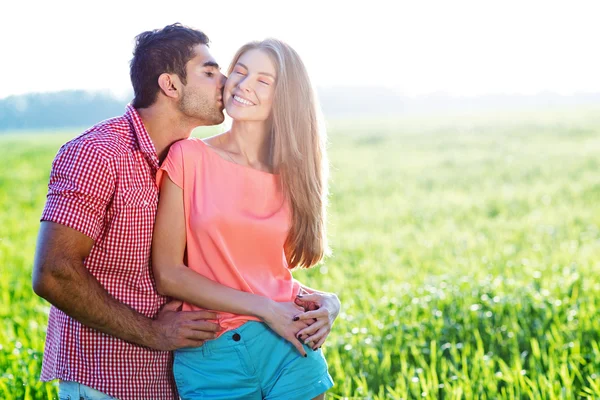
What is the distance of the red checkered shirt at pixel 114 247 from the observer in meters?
2.59

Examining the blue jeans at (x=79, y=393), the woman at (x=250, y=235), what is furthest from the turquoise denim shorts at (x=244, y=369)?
the blue jeans at (x=79, y=393)

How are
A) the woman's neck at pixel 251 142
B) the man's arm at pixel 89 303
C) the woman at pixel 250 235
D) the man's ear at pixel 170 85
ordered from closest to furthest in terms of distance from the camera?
the man's arm at pixel 89 303 < the woman at pixel 250 235 < the man's ear at pixel 170 85 < the woman's neck at pixel 251 142

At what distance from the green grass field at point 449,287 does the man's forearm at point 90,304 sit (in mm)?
1747

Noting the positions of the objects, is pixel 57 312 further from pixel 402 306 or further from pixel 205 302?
pixel 402 306

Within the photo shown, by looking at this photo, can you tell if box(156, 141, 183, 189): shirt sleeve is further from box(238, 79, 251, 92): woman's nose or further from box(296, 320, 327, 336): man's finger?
box(296, 320, 327, 336): man's finger

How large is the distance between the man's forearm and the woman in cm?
17

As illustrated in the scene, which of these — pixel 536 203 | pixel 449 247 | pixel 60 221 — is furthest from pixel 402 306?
pixel 536 203

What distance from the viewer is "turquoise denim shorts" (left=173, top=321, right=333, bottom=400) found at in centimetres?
280

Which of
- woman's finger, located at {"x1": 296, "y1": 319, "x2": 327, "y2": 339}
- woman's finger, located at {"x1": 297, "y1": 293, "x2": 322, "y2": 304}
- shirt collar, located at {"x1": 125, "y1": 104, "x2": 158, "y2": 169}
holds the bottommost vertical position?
woman's finger, located at {"x1": 296, "y1": 319, "x2": 327, "y2": 339}

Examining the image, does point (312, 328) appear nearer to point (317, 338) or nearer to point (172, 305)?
point (317, 338)

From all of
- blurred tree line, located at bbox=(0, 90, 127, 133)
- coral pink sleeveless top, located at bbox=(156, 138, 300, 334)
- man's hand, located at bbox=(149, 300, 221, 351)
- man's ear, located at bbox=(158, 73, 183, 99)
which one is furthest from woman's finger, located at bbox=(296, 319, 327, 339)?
blurred tree line, located at bbox=(0, 90, 127, 133)

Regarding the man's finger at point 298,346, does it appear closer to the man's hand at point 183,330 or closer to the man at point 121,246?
the man at point 121,246

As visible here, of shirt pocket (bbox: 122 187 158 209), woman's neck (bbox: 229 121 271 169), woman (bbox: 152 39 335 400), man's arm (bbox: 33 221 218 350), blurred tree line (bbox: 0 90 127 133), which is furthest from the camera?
blurred tree line (bbox: 0 90 127 133)

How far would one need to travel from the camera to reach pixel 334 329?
19.5ft
